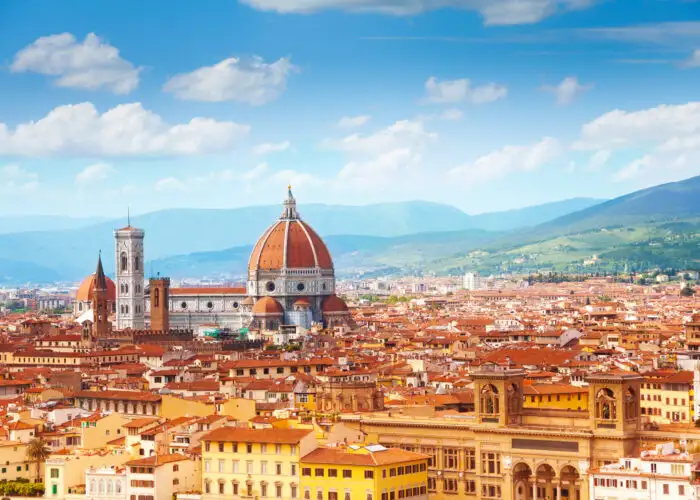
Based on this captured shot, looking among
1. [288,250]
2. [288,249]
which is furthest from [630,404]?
[288,249]

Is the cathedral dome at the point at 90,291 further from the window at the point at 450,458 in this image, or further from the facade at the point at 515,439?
the window at the point at 450,458

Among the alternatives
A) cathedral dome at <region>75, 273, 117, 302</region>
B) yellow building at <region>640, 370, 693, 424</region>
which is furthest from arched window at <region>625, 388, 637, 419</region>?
cathedral dome at <region>75, 273, 117, 302</region>

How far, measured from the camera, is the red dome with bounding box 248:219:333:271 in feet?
550

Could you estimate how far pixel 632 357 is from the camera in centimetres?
9844

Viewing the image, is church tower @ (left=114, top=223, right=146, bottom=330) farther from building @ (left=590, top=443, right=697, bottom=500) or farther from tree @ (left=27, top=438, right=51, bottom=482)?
building @ (left=590, top=443, right=697, bottom=500)

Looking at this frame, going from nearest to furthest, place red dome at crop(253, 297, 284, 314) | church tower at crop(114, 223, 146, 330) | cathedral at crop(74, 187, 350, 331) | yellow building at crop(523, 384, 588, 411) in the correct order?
yellow building at crop(523, 384, 588, 411) < red dome at crop(253, 297, 284, 314) < cathedral at crop(74, 187, 350, 331) < church tower at crop(114, 223, 146, 330)

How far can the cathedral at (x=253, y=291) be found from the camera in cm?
16538

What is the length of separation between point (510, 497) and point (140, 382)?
38.1m

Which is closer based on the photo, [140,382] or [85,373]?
[140,382]

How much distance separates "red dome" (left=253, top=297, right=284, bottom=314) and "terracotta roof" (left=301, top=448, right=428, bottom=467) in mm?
103778

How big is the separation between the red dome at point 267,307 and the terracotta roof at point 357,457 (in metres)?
104

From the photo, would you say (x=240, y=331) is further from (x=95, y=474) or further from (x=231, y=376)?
(x=95, y=474)

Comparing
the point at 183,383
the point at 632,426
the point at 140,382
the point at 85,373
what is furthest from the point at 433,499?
the point at 85,373

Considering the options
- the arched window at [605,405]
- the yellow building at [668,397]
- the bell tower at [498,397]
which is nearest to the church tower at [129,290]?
the yellow building at [668,397]
